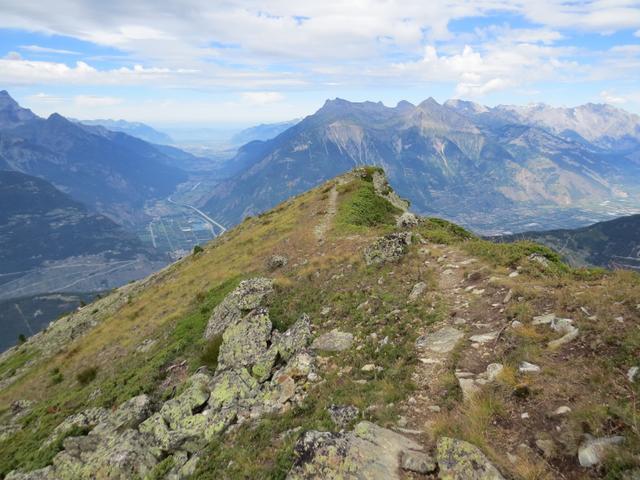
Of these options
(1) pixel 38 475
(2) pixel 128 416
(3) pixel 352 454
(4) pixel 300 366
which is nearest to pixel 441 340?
(4) pixel 300 366

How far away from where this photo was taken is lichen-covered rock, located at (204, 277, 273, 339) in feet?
85.3

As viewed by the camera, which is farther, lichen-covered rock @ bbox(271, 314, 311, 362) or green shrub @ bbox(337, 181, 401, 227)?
green shrub @ bbox(337, 181, 401, 227)

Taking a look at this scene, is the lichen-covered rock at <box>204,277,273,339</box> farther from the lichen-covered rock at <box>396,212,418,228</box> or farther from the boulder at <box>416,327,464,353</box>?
the lichen-covered rock at <box>396,212,418,228</box>

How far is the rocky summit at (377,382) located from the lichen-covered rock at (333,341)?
100mm

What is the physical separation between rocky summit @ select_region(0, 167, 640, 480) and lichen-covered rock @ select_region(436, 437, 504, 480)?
1.4 inches

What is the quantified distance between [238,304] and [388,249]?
1107 centimetres

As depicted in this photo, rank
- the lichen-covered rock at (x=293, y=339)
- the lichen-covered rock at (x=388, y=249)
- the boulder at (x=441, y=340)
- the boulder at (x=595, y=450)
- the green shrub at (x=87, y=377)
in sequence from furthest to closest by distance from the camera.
Answer: the green shrub at (x=87, y=377)
the lichen-covered rock at (x=388, y=249)
the lichen-covered rock at (x=293, y=339)
the boulder at (x=441, y=340)
the boulder at (x=595, y=450)

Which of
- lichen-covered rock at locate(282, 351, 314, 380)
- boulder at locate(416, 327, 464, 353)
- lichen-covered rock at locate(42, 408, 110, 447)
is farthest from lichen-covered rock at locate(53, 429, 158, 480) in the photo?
boulder at locate(416, 327, 464, 353)

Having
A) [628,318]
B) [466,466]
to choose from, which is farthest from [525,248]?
[466,466]

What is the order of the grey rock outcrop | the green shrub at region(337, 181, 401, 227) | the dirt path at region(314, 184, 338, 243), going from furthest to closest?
the green shrub at region(337, 181, 401, 227) < the dirt path at region(314, 184, 338, 243) < the grey rock outcrop

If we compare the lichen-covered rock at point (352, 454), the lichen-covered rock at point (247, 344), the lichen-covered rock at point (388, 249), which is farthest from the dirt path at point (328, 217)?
the lichen-covered rock at point (352, 454)

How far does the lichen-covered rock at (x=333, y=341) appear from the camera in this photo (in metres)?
18.6

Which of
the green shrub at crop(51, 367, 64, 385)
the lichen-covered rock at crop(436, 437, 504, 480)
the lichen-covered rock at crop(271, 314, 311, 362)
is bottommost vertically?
the green shrub at crop(51, 367, 64, 385)

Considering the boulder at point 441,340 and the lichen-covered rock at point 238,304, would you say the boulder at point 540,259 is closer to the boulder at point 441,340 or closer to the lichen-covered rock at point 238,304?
the boulder at point 441,340
